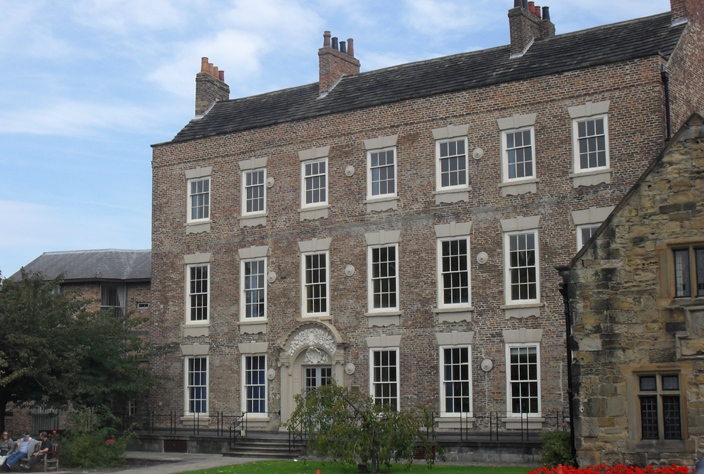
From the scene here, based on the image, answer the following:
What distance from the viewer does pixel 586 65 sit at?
2461 centimetres

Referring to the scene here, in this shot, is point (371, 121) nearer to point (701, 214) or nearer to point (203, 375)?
point (203, 375)

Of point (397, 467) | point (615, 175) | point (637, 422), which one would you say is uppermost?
point (615, 175)

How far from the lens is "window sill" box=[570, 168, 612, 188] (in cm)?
2408

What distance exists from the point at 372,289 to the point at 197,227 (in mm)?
7403

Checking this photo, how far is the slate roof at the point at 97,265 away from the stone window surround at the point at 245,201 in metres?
8.20

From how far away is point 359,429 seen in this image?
20.4 m

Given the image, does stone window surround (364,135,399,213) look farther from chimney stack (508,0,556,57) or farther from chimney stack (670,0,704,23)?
chimney stack (670,0,704,23)

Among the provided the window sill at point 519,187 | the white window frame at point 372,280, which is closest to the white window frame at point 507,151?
the window sill at point 519,187

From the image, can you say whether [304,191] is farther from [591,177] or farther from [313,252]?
[591,177]

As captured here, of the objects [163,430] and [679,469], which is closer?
[679,469]

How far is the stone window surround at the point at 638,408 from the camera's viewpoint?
51.8 ft

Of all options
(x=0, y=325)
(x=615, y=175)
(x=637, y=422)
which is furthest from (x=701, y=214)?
(x=0, y=325)

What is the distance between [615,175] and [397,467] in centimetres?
947

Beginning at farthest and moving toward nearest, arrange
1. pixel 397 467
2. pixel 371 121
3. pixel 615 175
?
pixel 371 121 < pixel 615 175 < pixel 397 467
